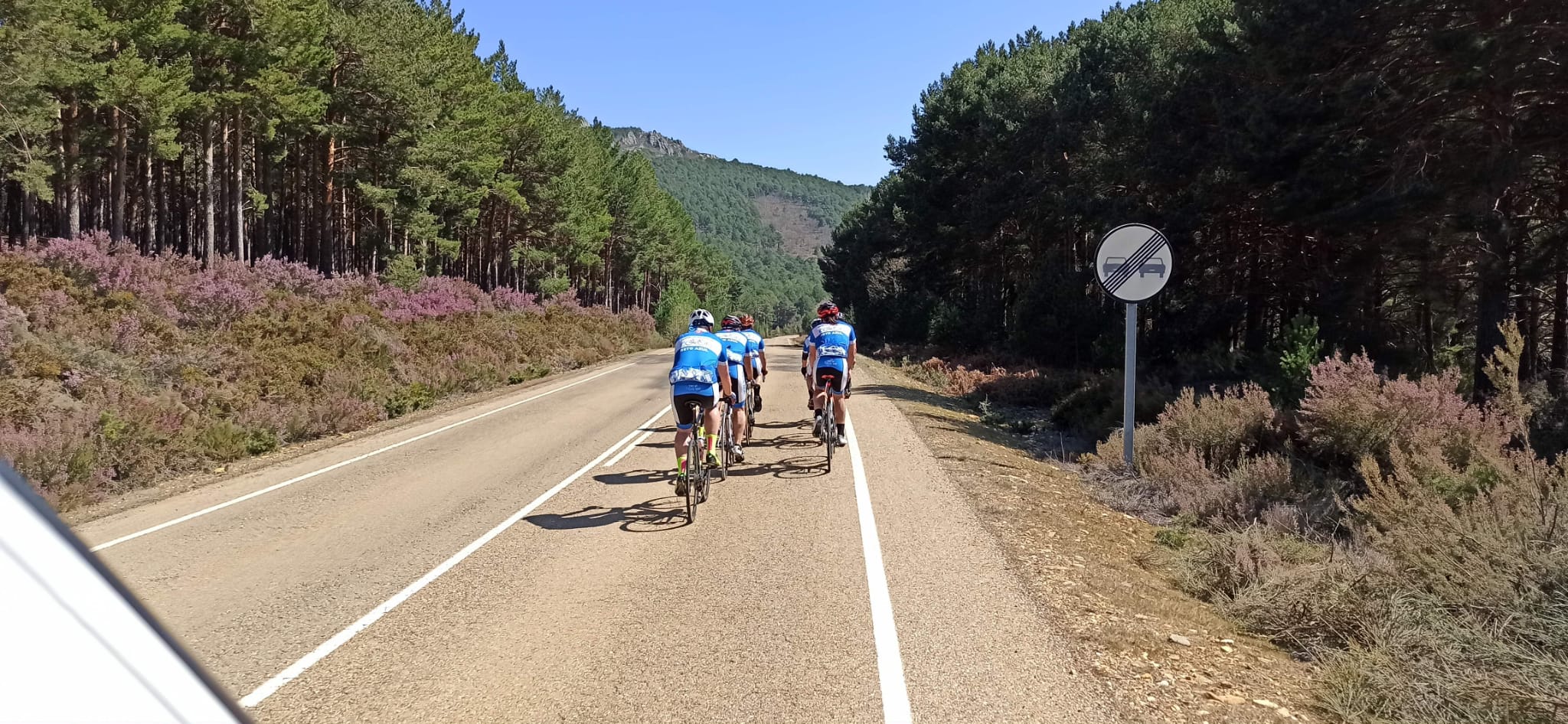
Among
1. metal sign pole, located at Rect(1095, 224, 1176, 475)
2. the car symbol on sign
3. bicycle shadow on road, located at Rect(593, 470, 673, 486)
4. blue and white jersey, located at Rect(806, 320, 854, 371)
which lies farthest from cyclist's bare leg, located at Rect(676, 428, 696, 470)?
the car symbol on sign

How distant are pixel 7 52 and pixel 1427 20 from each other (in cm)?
3493

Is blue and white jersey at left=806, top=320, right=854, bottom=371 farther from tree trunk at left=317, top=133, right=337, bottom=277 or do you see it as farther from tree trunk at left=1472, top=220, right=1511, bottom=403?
tree trunk at left=317, top=133, right=337, bottom=277

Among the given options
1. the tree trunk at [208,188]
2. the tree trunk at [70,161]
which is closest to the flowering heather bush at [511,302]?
the tree trunk at [208,188]

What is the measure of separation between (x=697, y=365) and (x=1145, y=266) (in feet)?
17.6

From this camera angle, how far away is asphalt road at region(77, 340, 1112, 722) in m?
4.25

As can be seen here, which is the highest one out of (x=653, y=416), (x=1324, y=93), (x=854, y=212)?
(x=854, y=212)

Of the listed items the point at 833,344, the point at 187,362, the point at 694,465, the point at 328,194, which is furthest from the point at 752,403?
the point at 328,194

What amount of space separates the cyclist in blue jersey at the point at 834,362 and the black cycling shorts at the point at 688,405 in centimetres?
249

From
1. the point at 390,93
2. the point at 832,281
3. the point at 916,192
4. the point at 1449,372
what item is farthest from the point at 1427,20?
the point at 832,281

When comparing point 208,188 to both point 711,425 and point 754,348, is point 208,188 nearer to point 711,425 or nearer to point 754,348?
point 754,348

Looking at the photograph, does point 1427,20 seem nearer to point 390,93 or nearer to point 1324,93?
point 1324,93

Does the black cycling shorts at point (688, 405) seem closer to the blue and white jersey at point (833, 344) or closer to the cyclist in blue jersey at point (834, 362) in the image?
the cyclist in blue jersey at point (834, 362)

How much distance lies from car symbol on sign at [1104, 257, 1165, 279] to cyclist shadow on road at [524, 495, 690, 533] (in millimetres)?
5734

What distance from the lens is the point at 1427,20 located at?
14.7 m
